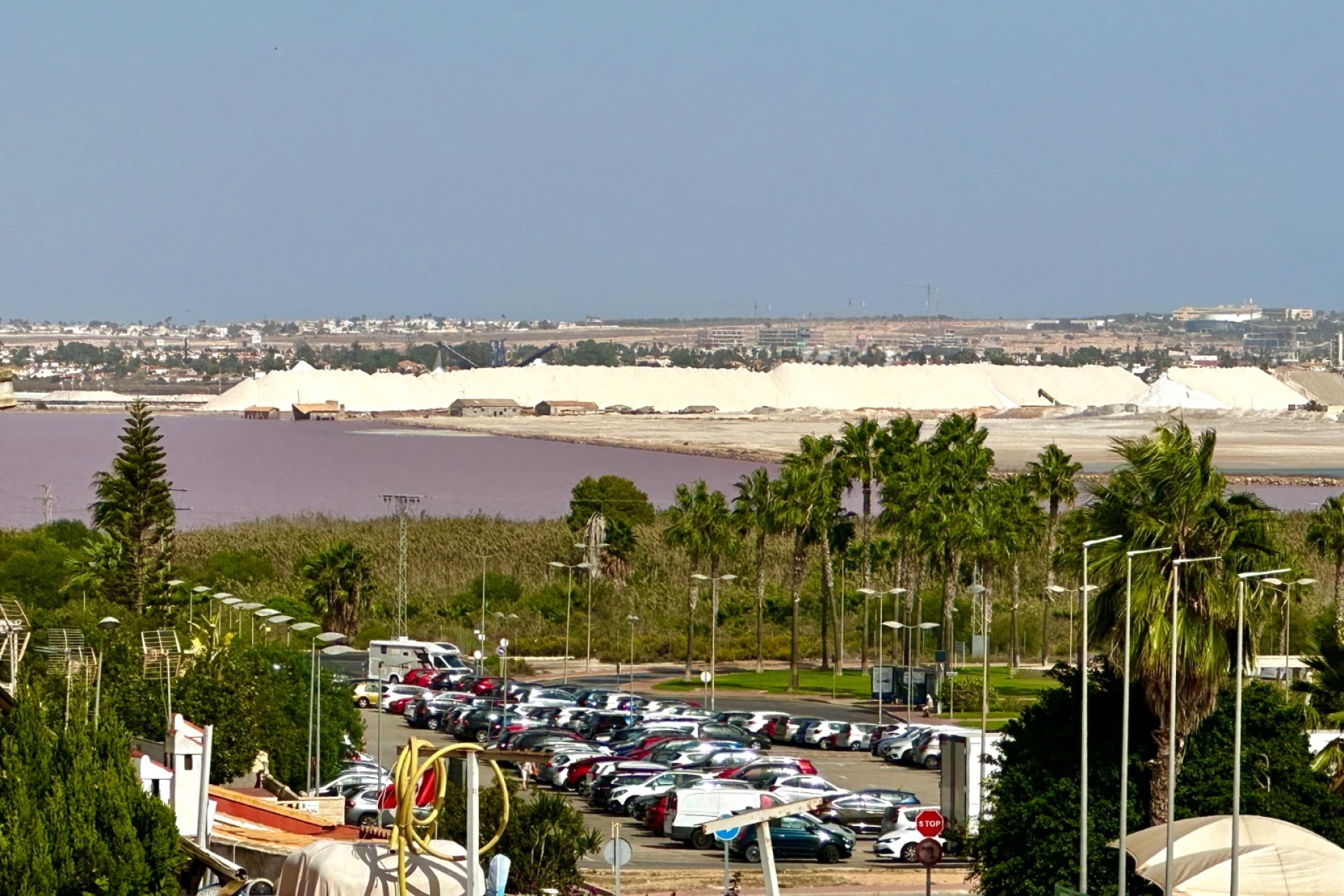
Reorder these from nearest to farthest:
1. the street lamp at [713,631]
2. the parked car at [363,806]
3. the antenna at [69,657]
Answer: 1. the antenna at [69,657]
2. the parked car at [363,806]
3. the street lamp at [713,631]

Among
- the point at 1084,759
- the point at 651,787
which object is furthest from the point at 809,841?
the point at 1084,759

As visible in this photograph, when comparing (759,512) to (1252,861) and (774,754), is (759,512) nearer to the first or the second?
(774,754)

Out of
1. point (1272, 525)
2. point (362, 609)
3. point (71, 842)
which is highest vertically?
point (1272, 525)

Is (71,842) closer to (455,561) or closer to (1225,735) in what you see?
(1225,735)

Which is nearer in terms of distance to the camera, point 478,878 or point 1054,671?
point 478,878

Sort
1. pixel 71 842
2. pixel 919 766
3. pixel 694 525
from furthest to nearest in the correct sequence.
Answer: pixel 694 525 → pixel 919 766 → pixel 71 842

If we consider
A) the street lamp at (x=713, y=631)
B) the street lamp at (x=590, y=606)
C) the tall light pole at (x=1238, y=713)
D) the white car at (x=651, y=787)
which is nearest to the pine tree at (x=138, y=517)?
the street lamp at (x=590, y=606)

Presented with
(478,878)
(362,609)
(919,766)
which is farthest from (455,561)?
(478,878)

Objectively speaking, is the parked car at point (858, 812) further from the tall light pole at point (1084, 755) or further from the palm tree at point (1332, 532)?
the palm tree at point (1332, 532)
